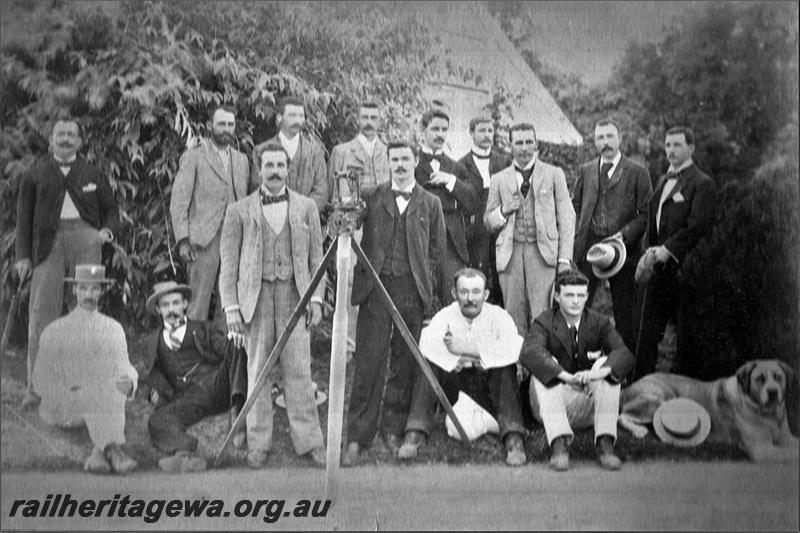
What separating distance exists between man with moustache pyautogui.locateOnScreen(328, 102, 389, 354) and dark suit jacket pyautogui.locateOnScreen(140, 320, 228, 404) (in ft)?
3.93

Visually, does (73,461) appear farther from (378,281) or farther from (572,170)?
(572,170)

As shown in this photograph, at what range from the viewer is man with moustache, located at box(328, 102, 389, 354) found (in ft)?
22.3

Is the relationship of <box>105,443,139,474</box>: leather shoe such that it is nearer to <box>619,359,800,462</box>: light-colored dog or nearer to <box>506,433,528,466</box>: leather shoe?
<box>506,433,528,466</box>: leather shoe

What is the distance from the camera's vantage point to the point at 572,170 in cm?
688

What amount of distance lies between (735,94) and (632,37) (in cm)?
81

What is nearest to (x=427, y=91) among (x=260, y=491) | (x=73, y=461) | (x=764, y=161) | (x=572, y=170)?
(x=572, y=170)

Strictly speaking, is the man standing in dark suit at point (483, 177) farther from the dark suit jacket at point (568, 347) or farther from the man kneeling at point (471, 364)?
the dark suit jacket at point (568, 347)

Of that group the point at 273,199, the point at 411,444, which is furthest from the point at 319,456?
the point at 273,199

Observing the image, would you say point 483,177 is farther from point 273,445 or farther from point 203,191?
point 273,445

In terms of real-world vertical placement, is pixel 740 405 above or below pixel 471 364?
below

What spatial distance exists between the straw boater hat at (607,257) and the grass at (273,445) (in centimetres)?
109

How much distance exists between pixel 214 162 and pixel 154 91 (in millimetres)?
634

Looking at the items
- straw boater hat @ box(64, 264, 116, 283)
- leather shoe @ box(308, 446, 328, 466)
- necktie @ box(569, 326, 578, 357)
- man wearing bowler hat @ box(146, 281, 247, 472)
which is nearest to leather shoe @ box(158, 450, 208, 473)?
man wearing bowler hat @ box(146, 281, 247, 472)

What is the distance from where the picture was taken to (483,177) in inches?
270
